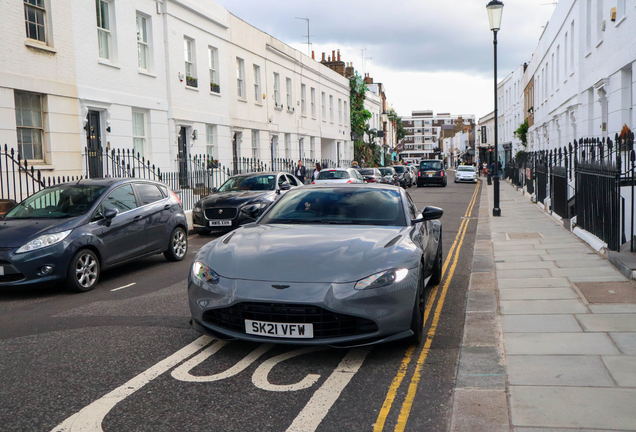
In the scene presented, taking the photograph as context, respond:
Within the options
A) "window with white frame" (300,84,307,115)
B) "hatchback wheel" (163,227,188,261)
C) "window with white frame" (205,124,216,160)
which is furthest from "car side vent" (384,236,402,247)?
"window with white frame" (300,84,307,115)

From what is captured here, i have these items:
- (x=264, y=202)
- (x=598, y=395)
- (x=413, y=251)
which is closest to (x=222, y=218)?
(x=264, y=202)

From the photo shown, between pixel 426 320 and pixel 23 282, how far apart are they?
4905 mm

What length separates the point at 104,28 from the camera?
17047mm

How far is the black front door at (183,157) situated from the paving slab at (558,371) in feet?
54.6

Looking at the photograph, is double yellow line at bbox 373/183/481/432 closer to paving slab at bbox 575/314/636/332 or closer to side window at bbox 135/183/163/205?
paving slab at bbox 575/314/636/332

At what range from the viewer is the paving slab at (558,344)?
4.70m

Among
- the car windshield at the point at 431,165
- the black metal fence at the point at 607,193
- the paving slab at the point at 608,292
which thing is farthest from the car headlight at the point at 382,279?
the car windshield at the point at 431,165

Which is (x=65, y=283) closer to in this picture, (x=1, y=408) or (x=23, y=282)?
(x=23, y=282)

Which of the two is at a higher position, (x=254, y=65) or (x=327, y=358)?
(x=254, y=65)

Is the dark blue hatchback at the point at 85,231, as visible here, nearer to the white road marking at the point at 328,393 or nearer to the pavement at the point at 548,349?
the white road marking at the point at 328,393

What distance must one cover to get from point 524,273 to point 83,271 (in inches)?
238

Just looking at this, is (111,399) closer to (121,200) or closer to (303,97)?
(121,200)

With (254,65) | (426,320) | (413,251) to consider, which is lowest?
(426,320)

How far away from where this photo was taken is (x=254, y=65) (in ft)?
89.6
